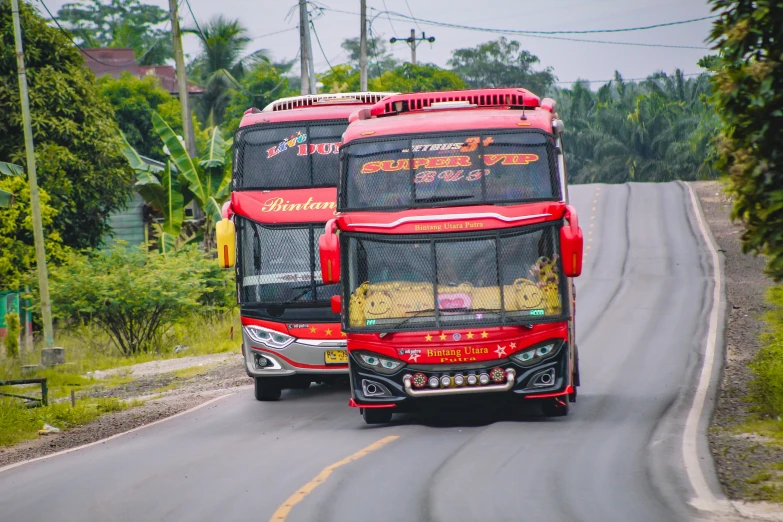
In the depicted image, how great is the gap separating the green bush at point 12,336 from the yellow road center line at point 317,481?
1538 centimetres

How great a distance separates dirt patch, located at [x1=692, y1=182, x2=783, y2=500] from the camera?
33.9 ft

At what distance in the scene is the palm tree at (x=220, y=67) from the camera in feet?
226

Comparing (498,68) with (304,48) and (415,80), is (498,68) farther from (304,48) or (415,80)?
(304,48)

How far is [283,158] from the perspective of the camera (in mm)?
16641

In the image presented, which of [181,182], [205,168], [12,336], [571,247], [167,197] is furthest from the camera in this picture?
[181,182]

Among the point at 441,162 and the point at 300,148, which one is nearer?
the point at 441,162

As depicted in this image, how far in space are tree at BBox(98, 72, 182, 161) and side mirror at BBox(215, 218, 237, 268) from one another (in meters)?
36.8

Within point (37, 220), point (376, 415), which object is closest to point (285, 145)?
point (376, 415)

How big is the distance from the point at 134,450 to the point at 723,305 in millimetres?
17250

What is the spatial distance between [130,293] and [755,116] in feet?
65.6

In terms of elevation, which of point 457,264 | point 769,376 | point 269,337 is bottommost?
point 769,376

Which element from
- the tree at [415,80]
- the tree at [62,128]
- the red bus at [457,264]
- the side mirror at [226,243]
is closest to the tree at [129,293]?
the tree at [62,128]

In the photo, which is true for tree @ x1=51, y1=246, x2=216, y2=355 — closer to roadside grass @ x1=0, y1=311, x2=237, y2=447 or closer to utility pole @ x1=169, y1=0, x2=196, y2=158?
roadside grass @ x1=0, y1=311, x2=237, y2=447

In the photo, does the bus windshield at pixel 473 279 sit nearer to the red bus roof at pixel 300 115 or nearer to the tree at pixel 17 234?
the red bus roof at pixel 300 115
